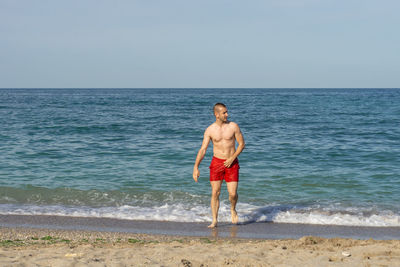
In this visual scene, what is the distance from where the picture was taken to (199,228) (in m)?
6.80

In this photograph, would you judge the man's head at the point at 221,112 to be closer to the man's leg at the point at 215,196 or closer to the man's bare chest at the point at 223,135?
the man's bare chest at the point at 223,135

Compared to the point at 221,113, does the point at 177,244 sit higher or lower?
lower

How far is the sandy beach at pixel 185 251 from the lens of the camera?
4664mm

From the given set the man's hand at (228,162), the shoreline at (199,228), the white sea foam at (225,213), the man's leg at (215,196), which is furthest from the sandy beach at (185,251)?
the white sea foam at (225,213)

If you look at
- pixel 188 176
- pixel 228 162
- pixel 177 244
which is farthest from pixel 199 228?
pixel 188 176

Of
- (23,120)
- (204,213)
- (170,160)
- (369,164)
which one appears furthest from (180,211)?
(23,120)

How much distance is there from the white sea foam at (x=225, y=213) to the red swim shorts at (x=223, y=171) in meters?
0.89

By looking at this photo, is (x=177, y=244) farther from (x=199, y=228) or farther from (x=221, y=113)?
(x=221, y=113)

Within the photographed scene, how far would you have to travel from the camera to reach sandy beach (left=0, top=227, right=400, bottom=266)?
4664 mm

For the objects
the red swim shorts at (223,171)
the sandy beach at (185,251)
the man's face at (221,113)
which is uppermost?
the man's face at (221,113)

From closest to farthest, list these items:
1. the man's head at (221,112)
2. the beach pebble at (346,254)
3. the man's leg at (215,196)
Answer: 1. the beach pebble at (346,254)
2. the man's head at (221,112)
3. the man's leg at (215,196)

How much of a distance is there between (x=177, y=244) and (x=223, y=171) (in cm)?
164

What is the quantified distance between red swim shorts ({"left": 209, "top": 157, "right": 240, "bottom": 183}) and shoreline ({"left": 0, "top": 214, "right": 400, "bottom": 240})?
77 cm

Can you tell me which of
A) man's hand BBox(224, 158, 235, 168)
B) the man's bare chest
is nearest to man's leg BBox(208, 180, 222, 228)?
man's hand BBox(224, 158, 235, 168)
